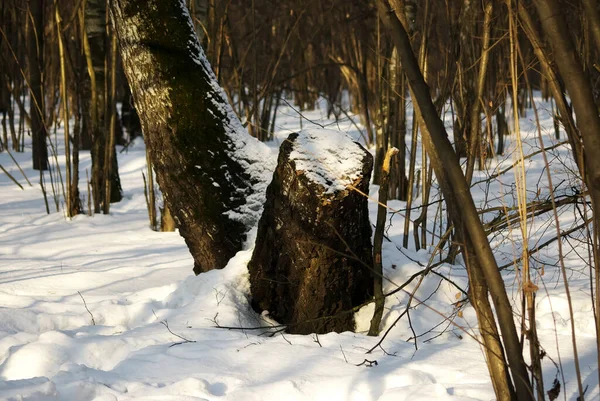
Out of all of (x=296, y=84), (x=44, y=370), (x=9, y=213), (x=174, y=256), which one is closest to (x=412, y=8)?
(x=174, y=256)

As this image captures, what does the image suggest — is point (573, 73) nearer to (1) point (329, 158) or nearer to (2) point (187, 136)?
(1) point (329, 158)

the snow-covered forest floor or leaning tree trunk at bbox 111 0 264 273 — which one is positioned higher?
leaning tree trunk at bbox 111 0 264 273

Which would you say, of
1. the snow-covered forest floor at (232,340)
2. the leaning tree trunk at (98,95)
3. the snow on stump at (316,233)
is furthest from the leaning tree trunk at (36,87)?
the snow on stump at (316,233)

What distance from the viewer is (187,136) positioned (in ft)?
11.1

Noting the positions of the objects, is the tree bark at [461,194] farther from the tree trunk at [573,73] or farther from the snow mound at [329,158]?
the snow mound at [329,158]

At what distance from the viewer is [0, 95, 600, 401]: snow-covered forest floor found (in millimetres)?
2154

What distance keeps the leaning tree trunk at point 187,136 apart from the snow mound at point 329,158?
613 mm

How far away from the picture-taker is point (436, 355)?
8.02ft

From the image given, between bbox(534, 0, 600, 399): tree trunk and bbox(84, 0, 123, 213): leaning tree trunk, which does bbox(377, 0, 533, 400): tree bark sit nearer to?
bbox(534, 0, 600, 399): tree trunk

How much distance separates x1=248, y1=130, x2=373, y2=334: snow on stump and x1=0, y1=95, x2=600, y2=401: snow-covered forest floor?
166mm

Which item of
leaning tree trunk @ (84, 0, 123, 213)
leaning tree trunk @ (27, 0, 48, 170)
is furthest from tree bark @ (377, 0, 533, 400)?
leaning tree trunk @ (27, 0, 48, 170)

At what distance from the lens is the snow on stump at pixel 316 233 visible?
9.25 feet

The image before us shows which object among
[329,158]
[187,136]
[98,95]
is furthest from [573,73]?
[98,95]

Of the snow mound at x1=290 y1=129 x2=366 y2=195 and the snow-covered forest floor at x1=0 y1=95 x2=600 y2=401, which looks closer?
the snow-covered forest floor at x1=0 y1=95 x2=600 y2=401
